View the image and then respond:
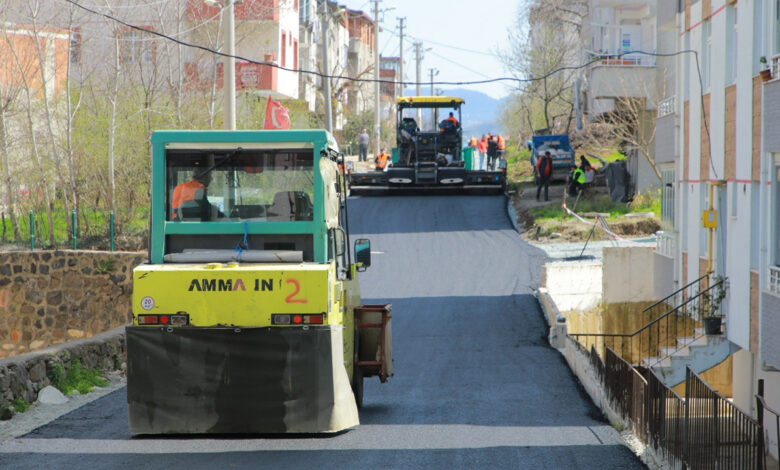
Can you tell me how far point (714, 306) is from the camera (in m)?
20.5

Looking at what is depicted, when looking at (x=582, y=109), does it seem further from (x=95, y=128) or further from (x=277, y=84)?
(x=95, y=128)

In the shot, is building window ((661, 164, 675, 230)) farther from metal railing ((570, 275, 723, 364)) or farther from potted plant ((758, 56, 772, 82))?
potted plant ((758, 56, 772, 82))

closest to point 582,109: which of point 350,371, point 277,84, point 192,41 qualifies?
point 277,84

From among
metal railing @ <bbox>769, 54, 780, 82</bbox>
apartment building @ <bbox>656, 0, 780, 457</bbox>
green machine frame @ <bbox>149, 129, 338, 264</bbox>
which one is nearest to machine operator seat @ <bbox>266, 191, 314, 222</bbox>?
green machine frame @ <bbox>149, 129, 338, 264</bbox>

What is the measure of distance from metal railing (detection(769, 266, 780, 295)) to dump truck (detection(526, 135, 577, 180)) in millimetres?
25051

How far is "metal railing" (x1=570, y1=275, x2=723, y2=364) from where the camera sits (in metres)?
21.4

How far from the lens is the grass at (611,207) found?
115 feet

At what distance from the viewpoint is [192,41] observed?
40562 millimetres

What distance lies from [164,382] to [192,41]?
32151mm

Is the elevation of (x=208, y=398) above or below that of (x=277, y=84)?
below

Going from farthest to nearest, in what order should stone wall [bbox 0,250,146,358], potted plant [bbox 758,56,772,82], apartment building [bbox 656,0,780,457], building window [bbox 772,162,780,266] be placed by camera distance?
1. stone wall [bbox 0,250,146,358]
2. apartment building [bbox 656,0,780,457]
3. building window [bbox 772,162,780,266]
4. potted plant [bbox 758,56,772,82]

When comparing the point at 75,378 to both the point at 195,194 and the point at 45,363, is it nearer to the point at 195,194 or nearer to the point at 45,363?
the point at 45,363

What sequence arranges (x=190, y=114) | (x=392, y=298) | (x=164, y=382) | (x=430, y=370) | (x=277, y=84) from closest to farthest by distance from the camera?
1. (x=164, y=382)
2. (x=430, y=370)
3. (x=392, y=298)
4. (x=190, y=114)
5. (x=277, y=84)

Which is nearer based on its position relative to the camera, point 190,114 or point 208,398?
point 208,398
